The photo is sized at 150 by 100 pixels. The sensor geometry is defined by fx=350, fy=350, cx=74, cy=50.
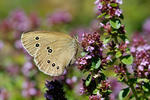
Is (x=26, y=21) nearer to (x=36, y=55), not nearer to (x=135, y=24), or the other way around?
(x=36, y=55)

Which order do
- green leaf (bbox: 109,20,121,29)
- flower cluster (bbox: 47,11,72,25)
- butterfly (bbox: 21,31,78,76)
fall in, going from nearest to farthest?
green leaf (bbox: 109,20,121,29), butterfly (bbox: 21,31,78,76), flower cluster (bbox: 47,11,72,25)

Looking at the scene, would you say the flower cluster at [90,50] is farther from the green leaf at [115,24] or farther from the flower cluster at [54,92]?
the flower cluster at [54,92]

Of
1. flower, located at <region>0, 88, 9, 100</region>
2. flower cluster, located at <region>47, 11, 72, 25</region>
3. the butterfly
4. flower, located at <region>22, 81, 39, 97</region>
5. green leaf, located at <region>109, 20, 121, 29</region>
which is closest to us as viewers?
green leaf, located at <region>109, 20, 121, 29</region>

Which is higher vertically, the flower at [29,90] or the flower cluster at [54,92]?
the flower cluster at [54,92]

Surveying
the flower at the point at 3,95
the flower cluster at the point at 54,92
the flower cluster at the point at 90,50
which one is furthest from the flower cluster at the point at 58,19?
the flower cluster at the point at 90,50

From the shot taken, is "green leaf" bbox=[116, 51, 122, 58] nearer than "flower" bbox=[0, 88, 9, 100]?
Yes

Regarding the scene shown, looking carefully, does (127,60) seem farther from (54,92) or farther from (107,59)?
(54,92)

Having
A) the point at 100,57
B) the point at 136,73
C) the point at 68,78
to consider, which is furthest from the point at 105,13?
the point at 68,78

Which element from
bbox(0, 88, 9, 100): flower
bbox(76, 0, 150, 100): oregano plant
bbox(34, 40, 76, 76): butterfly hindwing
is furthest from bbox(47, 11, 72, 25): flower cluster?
bbox(76, 0, 150, 100): oregano plant

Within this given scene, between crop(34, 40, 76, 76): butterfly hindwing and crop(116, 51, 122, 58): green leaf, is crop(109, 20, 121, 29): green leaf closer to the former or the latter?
crop(116, 51, 122, 58): green leaf

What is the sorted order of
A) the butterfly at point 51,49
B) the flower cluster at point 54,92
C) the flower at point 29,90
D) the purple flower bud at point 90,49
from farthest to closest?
the flower at point 29,90
the butterfly at point 51,49
the flower cluster at point 54,92
the purple flower bud at point 90,49
